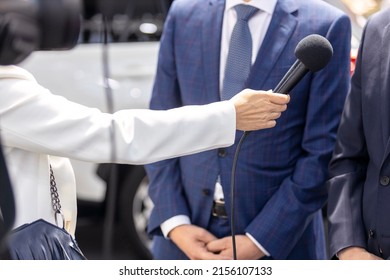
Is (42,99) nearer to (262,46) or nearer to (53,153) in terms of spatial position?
(53,153)

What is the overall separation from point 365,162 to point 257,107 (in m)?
0.43

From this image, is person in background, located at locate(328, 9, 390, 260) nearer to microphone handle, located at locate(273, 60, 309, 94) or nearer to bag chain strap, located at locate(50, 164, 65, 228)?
microphone handle, located at locate(273, 60, 309, 94)

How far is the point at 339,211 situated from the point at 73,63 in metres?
3.00

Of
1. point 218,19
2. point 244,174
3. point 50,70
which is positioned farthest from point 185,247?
point 50,70

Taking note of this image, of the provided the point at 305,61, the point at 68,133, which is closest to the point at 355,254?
the point at 305,61

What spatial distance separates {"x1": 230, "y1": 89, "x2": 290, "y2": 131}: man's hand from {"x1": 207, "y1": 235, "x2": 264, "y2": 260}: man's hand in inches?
20.4

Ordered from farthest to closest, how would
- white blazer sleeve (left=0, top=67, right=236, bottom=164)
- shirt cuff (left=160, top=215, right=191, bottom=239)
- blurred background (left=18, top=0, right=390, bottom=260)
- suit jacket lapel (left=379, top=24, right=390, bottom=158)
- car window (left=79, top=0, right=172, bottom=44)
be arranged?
car window (left=79, top=0, right=172, bottom=44) → blurred background (left=18, top=0, right=390, bottom=260) → shirt cuff (left=160, top=215, right=191, bottom=239) → suit jacket lapel (left=379, top=24, right=390, bottom=158) → white blazer sleeve (left=0, top=67, right=236, bottom=164)

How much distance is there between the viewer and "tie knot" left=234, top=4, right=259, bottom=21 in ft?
8.69

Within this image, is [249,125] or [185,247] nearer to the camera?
[249,125]

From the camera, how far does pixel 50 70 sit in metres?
4.99

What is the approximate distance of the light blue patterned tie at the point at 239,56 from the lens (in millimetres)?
2633

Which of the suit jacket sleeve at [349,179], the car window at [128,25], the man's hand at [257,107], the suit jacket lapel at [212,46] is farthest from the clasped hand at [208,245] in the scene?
the car window at [128,25]

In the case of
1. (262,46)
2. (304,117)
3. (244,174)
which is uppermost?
(262,46)

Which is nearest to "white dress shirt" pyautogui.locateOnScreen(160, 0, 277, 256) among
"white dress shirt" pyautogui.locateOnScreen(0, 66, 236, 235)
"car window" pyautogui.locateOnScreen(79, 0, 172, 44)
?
"white dress shirt" pyautogui.locateOnScreen(0, 66, 236, 235)
